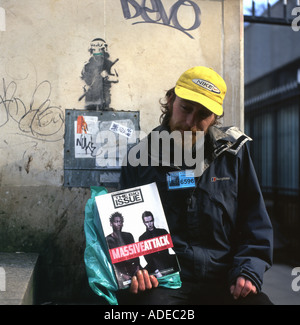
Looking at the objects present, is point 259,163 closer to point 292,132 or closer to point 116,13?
point 292,132

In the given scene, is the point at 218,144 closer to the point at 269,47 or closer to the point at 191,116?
the point at 191,116

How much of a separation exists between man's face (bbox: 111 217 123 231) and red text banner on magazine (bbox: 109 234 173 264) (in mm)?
101

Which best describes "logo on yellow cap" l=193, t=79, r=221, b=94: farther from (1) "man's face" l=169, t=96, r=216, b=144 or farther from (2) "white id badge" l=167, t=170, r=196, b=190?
(2) "white id badge" l=167, t=170, r=196, b=190

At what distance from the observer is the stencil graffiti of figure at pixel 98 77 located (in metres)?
2.98

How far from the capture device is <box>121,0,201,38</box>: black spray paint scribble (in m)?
3.02

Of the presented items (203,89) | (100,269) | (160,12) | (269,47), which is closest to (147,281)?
(100,269)

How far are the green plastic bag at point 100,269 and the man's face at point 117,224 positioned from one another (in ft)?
0.31

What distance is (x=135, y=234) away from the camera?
2.13 metres

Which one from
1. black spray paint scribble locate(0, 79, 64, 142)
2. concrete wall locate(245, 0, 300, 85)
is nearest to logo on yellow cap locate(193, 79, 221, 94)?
black spray paint scribble locate(0, 79, 64, 142)

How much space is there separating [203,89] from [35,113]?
133 centimetres

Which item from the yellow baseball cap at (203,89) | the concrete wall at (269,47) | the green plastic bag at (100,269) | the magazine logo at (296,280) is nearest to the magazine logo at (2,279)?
the green plastic bag at (100,269)

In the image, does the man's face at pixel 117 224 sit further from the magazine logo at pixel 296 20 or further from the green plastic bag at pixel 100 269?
the magazine logo at pixel 296 20

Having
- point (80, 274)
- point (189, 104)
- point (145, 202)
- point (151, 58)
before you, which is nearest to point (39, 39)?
point (151, 58)

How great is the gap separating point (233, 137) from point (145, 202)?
66cm
